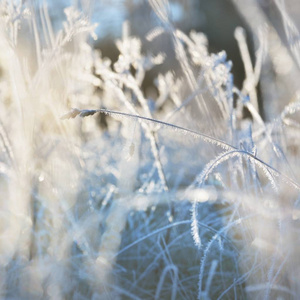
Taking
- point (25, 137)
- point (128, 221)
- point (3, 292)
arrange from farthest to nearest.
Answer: point (128, 221) → point (25, 137) → point (3, 292)

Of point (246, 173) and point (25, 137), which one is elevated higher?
point (25, 137)

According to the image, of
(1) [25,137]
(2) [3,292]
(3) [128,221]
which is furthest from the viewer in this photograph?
(3) [128,221]

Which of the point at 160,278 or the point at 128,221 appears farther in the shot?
the point at 128,221

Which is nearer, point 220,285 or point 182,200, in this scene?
point 220,285

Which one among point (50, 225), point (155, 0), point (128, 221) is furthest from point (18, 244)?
point (155, 0)

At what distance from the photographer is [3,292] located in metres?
0.87

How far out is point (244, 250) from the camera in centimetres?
88

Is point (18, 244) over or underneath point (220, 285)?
over

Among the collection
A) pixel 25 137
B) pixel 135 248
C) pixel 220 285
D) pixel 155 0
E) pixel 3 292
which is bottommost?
pixel 220 285

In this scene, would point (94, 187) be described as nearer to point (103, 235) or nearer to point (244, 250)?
point (103, 235)

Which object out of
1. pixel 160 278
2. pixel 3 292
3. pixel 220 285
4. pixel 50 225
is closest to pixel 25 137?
pixel 50 225

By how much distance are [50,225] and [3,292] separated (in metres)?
0.21

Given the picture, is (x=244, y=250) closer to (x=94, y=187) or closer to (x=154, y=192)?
(x=154, y=192)

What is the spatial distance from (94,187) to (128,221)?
140 mm
